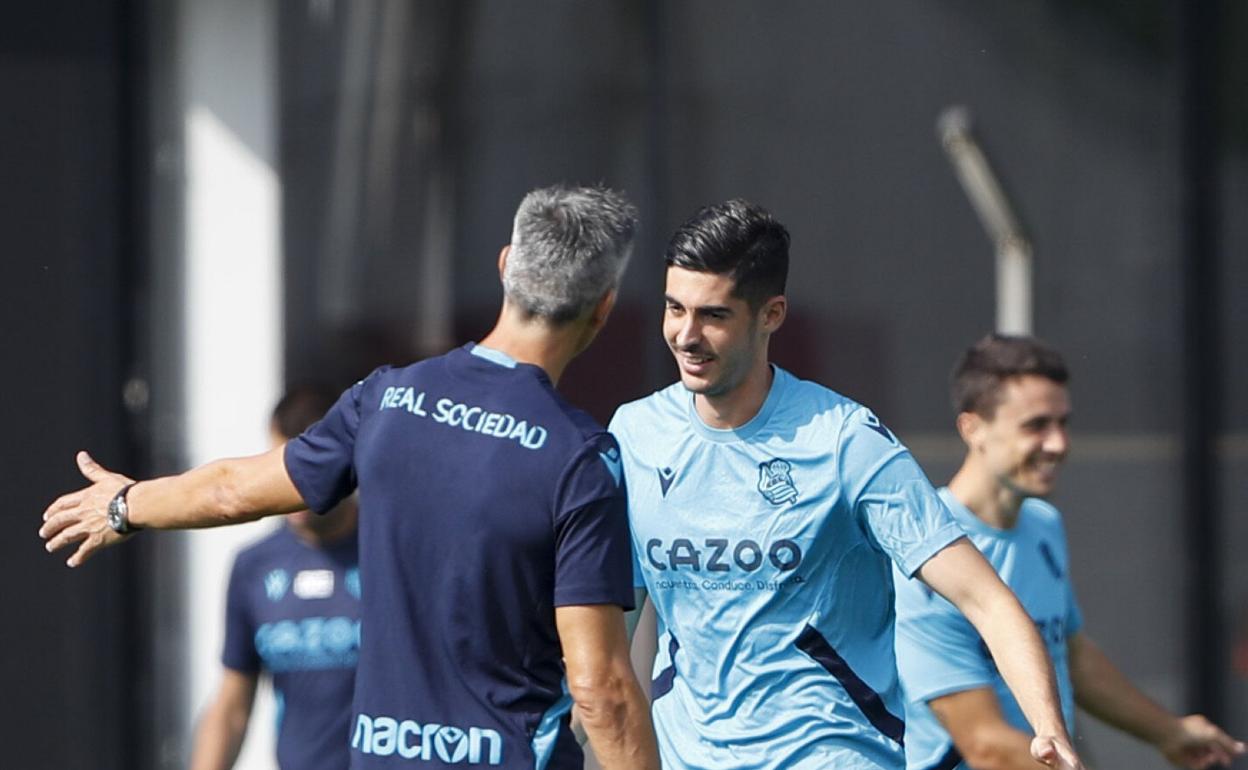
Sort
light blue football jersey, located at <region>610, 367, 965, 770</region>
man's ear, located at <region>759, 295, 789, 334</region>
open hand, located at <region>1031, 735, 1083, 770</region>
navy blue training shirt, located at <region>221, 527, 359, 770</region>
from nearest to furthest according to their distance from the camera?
open hand, located at <region>1031, 735, 1083, 770</region>
light blue football jersey, located at <region>610, 367, 965, 770</region>
man's ear, located at <region>759, 295, 789, 334</region>
navy blue training shirt, located at <region>221, 527, 359, 770</region>

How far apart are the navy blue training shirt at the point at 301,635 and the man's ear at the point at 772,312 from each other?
1.57 m

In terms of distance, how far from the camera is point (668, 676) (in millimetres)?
4184

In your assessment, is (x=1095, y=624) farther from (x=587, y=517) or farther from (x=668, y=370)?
(x=587, y=517)

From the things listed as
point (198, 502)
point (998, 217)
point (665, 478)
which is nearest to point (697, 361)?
point (665, 478)

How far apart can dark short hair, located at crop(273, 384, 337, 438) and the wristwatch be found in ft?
4.68

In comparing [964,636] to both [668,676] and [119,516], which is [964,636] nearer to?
[668,676]

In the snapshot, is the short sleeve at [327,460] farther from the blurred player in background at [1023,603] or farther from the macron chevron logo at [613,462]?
the blurred player in background at [1023,603]

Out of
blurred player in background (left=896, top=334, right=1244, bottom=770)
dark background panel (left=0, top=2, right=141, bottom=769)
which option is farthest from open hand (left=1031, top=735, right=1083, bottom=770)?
dark background panel (left=0, top=2, right=141, bottom=769)

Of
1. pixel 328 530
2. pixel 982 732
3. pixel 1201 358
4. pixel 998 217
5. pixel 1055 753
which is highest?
pixel 998 217

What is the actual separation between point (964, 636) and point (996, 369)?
77 cm

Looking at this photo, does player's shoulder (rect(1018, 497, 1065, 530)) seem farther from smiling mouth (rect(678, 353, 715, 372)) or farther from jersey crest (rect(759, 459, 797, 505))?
smiling mouth (rect(678, 353, 715, 372))

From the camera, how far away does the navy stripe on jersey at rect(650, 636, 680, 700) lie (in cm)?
415

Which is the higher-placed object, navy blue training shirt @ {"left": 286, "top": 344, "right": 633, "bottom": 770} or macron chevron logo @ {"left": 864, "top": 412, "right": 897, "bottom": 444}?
macron chevron logo @ {"left": 864, "top": 412, "right": 897, "bottom": 444}

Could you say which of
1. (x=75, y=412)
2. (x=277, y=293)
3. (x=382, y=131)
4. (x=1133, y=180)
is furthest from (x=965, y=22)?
(x=75, y=412)
